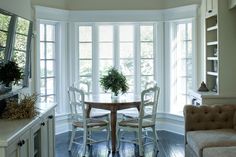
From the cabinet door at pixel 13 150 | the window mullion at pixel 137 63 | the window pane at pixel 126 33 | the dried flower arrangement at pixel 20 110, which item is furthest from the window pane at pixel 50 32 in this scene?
the cabinet door at pixel 13 150

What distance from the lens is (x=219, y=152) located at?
3.52m

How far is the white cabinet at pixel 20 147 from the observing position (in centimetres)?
260

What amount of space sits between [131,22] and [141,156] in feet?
9.53

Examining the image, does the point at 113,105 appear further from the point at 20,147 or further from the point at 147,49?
the point at 20,147

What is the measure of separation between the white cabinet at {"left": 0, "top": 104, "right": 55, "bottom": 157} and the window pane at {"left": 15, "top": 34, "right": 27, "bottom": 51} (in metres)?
0.80

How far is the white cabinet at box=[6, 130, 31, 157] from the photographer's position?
260 cm

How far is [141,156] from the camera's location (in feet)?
17.5

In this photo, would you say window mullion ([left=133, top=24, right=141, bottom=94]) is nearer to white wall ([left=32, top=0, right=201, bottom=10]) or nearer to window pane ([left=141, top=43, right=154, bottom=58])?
window pane ([left=141, top=43, right=154, bottom=58])

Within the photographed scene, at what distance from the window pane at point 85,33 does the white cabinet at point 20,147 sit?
430cm

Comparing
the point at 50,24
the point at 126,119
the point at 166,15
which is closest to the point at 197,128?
the point at 126,119

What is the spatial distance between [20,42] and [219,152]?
264 centimetres

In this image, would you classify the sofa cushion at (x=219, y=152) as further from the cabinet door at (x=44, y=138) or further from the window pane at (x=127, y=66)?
the window pane at (x=127, y=66)

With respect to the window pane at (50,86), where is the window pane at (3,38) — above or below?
above

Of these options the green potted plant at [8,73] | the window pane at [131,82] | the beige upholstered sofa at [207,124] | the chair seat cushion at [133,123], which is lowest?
the chair seat cushion at [133,123]
